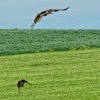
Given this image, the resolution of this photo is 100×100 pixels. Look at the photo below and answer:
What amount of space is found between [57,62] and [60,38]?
56.8ft

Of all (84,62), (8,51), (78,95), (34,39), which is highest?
(34,39)

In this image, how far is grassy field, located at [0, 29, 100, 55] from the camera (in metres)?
34.1

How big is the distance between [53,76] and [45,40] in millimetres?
21585

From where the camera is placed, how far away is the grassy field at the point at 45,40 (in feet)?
112

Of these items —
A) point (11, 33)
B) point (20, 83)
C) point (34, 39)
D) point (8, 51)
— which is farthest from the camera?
point (11, 33)

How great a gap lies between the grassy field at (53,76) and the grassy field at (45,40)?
6.04m

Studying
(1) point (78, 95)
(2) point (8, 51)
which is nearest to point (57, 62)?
(2) point (8, 51)

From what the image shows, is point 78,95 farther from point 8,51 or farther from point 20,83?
point 8,51

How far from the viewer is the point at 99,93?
13484 millimetres
